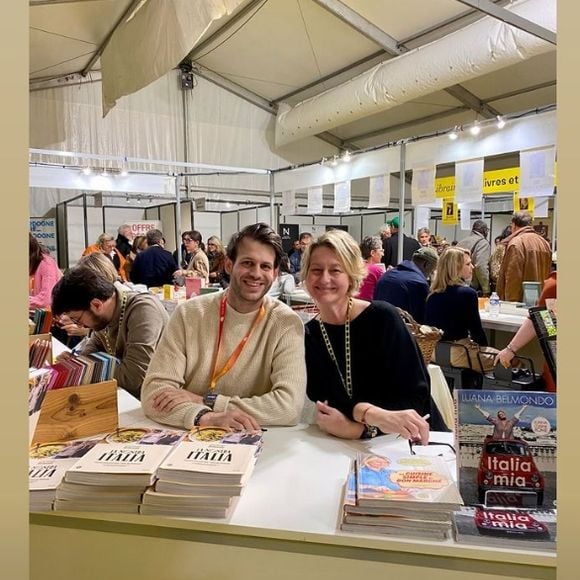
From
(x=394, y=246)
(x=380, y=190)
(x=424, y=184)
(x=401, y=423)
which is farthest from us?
(x=394, y=246)

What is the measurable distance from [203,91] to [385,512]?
37.3 feet

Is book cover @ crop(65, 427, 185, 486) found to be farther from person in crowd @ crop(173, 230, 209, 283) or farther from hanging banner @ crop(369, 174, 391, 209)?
person in crowd @ crop(173, 230, 209, 283)

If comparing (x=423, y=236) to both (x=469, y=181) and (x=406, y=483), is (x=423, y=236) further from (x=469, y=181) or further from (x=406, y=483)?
(x=406, y=483)

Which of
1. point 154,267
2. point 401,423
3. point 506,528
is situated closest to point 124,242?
point 154,267

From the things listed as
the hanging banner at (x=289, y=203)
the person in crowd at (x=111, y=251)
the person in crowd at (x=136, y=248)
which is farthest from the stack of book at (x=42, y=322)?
the person in crowd at (x=136, y=248)

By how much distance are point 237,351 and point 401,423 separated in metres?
0.61

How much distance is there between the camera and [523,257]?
475cm

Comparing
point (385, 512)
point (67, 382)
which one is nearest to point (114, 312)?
point (67, 382)

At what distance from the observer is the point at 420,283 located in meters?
4.10

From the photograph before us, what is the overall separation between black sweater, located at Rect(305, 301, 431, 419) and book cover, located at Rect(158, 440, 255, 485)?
479 millimetres

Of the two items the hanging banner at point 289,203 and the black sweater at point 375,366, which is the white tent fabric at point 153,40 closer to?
the black sweater at point 375,366

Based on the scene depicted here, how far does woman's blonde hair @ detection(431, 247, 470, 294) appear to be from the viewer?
372cm

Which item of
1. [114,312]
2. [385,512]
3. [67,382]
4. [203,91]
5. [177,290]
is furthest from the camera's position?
[203,91]
